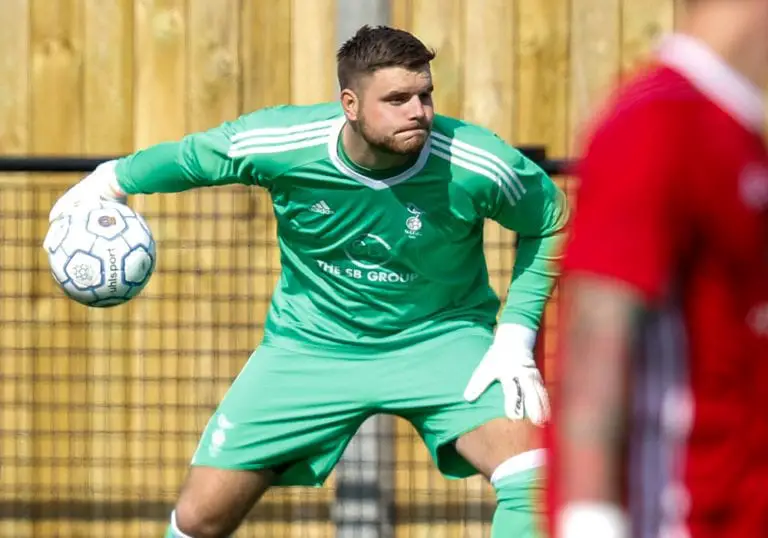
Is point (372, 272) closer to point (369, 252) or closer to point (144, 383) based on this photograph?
point (369, 252)

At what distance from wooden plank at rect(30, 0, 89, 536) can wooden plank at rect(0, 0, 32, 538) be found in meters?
0.03

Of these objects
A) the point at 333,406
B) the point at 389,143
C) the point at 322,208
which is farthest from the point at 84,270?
the point at 389,143

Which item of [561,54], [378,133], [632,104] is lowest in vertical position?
[632,104]

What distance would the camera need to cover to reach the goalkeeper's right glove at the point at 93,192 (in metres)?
4.55

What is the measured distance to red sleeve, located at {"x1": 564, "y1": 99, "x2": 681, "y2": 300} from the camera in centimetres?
183

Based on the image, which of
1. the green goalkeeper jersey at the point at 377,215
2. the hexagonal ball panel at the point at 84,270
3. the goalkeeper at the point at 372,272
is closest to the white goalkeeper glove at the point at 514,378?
the goalkeeper at the point at 372,272

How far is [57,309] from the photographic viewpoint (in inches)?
235

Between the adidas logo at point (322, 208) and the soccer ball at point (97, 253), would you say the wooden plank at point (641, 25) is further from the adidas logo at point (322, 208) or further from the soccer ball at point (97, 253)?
the soccer ball at point (97, 253)

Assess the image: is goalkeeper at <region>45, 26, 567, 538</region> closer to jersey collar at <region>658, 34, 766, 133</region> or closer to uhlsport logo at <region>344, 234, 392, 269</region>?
uhlsport logo at <region>344, 234, 392, 269</region>

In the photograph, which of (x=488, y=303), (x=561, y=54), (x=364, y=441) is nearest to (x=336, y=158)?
(x=488, y=303)

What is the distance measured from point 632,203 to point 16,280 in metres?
4.34

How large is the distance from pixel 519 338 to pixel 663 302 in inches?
101

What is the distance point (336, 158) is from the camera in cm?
443

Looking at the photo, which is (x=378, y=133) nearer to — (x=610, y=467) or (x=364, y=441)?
(x=364, y=441)
